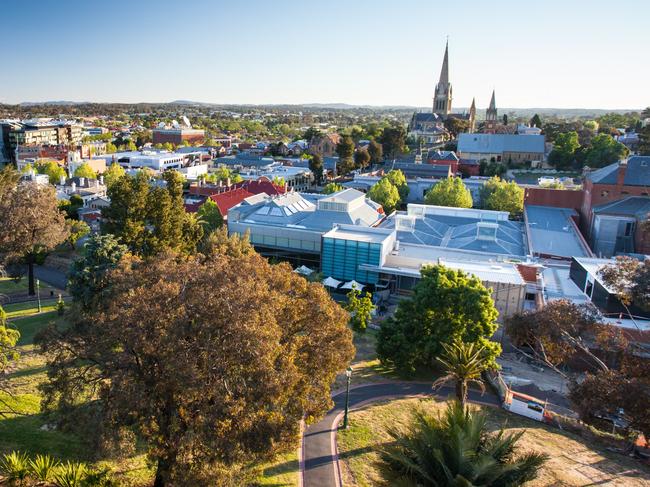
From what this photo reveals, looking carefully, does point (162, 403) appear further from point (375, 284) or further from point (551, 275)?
point (551, 275)

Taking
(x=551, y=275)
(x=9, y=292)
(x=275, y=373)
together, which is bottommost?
(x=9, y=292)

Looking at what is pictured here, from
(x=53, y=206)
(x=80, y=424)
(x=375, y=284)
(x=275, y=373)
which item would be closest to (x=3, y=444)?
(x=80, y=424)

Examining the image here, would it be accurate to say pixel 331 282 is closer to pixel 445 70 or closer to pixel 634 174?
pixel 634 174

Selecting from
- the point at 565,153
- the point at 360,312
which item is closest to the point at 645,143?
the point at 565,153

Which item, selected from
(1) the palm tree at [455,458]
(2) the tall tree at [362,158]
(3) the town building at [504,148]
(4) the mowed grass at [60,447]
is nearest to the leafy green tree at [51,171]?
(2) the tall tree at [362,158]

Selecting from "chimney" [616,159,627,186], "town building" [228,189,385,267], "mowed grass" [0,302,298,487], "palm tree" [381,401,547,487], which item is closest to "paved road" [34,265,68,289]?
"town building" [228,189,385,267]

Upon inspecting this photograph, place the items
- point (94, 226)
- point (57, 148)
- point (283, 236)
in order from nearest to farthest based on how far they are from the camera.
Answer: point (283, 236)
point (94, 226)
point (57, 148)
